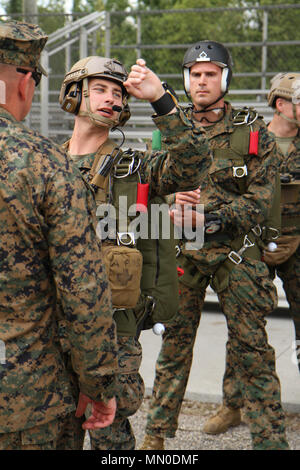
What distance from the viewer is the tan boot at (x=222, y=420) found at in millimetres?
4445

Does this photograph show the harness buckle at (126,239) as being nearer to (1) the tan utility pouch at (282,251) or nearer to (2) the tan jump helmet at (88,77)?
(2) the tan jump helmet at (88,77)

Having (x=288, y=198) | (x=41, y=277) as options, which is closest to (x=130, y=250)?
(x=41, y=277)

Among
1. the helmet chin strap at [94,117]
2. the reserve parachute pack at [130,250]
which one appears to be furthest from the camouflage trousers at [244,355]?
the helmet chin strap at [94,117]

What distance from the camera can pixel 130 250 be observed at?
2984mm

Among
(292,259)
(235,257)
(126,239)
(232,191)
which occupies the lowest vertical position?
(292,259)

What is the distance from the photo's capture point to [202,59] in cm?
408

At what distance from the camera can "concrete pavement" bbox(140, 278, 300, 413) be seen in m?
5.06

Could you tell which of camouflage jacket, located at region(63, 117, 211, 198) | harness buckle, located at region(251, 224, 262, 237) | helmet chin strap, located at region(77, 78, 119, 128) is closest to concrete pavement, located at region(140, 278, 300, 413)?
harness buckle, located at region(251, 224, 262, 237)

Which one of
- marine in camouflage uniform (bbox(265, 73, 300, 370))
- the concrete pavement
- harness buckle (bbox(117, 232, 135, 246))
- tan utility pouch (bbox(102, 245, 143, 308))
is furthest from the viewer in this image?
the concrete pavement

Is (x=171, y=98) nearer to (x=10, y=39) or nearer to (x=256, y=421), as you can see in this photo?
(x=10, y=39)

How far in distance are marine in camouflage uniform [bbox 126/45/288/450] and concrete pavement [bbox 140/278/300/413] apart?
1020 millimetres

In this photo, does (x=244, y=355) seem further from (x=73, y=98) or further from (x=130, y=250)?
(x=73, y=98)

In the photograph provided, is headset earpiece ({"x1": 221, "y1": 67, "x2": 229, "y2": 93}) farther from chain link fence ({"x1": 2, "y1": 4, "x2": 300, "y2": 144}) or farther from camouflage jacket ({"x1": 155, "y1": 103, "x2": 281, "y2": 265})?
chain link fence ({"x1": 2, "y1": 4, "x2": 300, "y2": 144})

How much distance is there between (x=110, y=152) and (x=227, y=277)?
1148 mm
